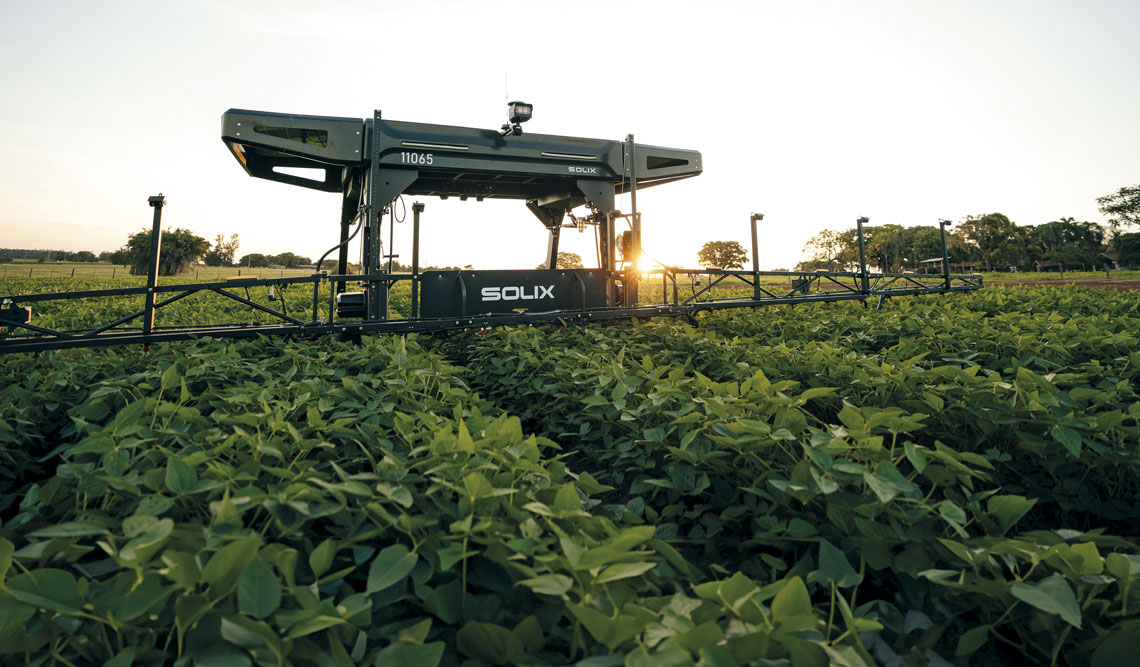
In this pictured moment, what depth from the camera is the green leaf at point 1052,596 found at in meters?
1.21

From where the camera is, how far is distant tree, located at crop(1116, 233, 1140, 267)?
82500mm

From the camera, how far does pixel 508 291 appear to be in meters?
7.31

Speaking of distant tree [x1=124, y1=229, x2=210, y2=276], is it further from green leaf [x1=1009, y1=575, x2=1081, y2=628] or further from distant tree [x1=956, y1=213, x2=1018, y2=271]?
distant tree [x1=956, y1=213, x2=1018, y2=271]

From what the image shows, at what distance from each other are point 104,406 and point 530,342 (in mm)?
Answer: 3080

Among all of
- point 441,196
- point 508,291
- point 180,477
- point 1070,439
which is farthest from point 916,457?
point 441,196

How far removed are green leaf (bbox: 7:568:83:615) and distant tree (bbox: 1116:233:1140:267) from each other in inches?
4807

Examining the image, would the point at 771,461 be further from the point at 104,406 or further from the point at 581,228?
the point at 581,228

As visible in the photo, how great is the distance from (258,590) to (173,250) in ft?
351

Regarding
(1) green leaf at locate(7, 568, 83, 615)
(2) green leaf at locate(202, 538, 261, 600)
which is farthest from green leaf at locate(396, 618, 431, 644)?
(1) green leaf at locate(7, 568, 83, 615)

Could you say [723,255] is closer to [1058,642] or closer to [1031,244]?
[1031,244]

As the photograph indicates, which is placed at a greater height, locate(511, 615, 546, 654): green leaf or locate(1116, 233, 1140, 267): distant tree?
locate(1116, 233, 1140, 267): distant tree

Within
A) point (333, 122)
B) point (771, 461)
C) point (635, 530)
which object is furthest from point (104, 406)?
point (333, 122)

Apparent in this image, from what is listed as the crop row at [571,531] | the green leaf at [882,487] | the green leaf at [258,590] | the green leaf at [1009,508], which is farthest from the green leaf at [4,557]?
the green leaf at [1009,508]

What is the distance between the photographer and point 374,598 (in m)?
1.29
